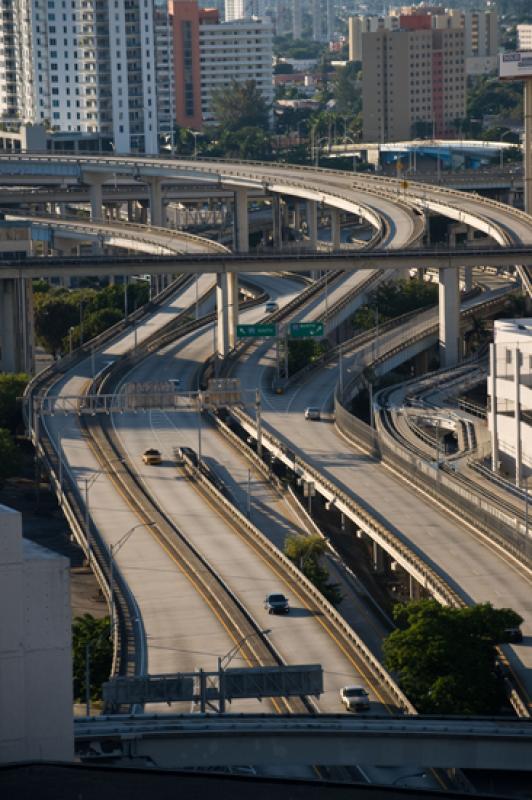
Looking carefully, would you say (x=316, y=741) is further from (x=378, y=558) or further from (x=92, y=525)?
(x=92, y=525)

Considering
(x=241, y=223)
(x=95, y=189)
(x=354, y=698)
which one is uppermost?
(x=95, y=189)

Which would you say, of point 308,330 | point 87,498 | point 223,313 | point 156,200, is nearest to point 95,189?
point 156,200

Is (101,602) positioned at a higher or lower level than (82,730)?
lower

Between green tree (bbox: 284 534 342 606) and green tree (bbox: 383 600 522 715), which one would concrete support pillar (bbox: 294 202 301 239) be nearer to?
green tree (bbox: 284 534 342 606)

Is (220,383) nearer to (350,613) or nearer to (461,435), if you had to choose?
(461,435)

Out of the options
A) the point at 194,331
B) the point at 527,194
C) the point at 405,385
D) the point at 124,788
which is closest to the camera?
Answer: the point at 124,788

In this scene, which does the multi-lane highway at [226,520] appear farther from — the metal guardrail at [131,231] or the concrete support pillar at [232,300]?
the metal guardrail at [131,231]

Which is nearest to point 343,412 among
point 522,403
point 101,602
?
point 522,403
